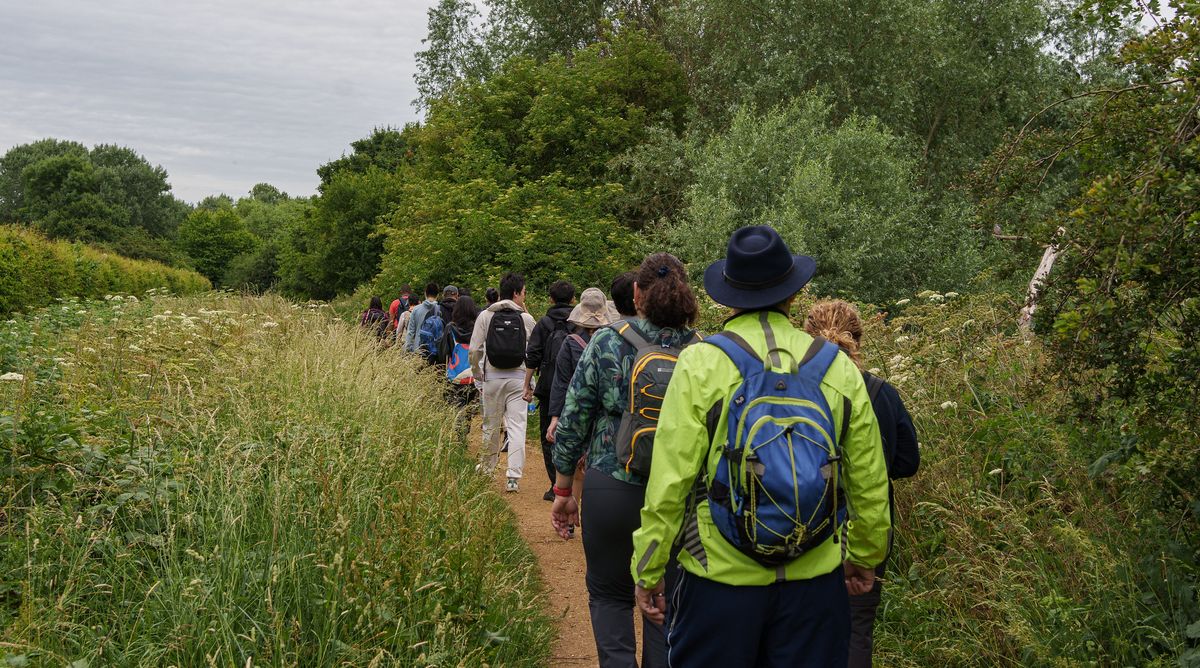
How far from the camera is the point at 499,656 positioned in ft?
15.9

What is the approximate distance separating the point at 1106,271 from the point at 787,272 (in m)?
1.06

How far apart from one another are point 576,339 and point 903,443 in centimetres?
271

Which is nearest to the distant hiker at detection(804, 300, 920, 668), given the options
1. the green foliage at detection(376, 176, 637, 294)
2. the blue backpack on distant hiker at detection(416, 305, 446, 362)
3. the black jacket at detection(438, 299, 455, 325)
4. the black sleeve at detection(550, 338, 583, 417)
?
the black sleeve at detection(550, 338, 583, 417)

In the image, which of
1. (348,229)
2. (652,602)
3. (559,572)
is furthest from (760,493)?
(348,229)

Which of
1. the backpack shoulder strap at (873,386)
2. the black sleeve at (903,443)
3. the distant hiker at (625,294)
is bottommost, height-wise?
the black sleeve at (903,443)

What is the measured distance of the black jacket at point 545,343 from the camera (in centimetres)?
802

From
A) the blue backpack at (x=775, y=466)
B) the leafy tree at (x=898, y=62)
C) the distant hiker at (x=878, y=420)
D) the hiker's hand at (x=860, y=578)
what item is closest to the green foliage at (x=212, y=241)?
the leafy tree at (x=898, y=62)

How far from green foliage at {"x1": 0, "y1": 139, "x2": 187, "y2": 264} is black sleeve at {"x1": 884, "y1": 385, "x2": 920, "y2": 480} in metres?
78.8

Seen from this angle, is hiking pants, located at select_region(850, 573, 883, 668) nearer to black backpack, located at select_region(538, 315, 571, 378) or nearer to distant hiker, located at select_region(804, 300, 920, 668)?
distant hiker, located at select_region(804, 300, 920, 668)

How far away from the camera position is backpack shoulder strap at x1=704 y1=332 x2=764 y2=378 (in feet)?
9.79

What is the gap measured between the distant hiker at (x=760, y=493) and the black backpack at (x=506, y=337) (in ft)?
19.2

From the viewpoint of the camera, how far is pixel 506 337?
29.2 ft

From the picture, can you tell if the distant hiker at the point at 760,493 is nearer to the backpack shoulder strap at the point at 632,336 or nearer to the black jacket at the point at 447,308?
the backpack shoulder strap at the point at 632,336

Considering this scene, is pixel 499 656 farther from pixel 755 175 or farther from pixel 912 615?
pixel 755 175
